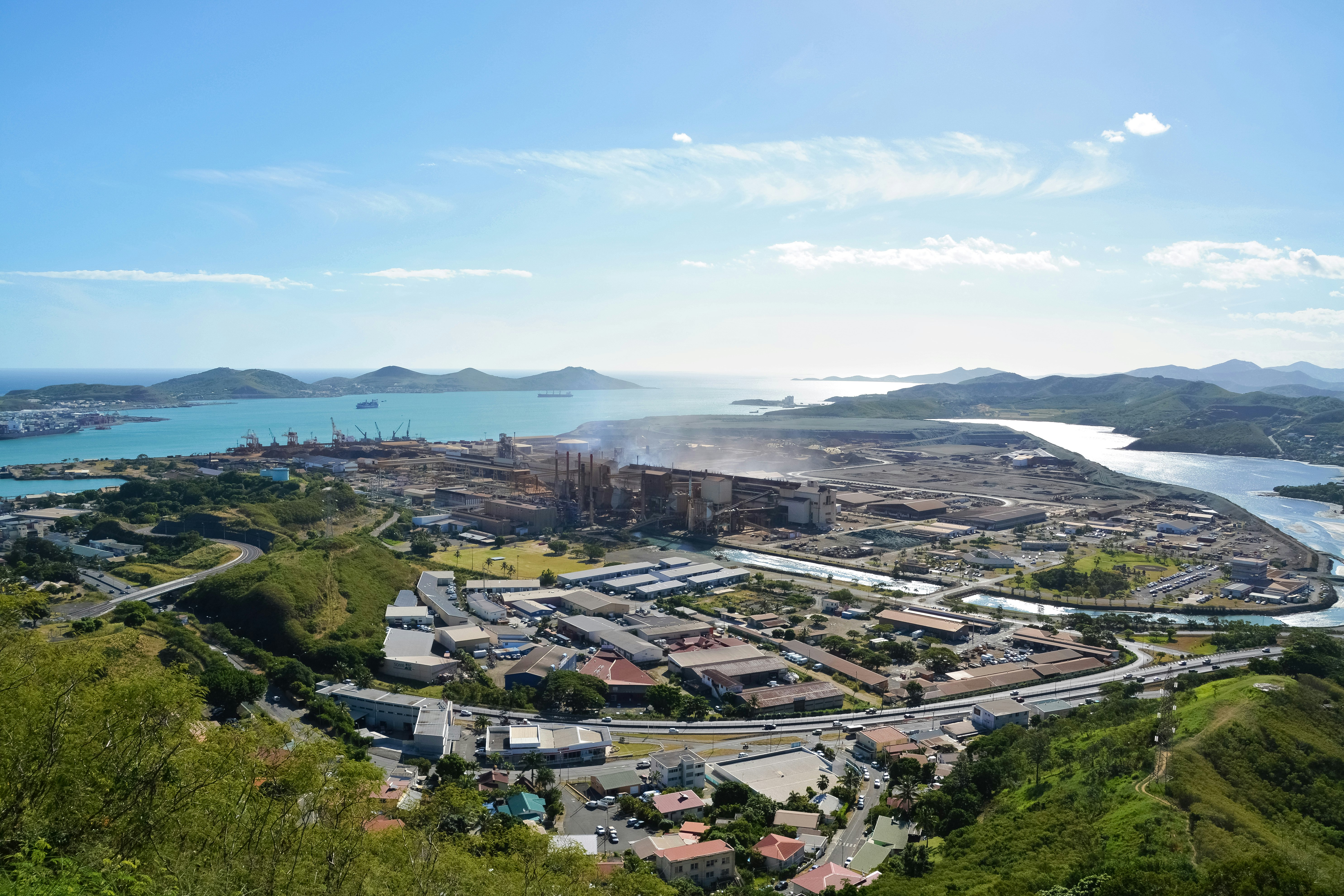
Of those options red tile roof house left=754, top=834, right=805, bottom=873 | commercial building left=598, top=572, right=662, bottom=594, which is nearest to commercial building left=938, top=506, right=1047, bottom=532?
commercial building left=598, top=572, right=662, bottom=594

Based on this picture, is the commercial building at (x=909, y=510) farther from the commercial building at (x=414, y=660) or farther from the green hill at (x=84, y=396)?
the green hill at (x=84, y=396)

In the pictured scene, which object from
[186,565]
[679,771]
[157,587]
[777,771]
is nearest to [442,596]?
[157,587]

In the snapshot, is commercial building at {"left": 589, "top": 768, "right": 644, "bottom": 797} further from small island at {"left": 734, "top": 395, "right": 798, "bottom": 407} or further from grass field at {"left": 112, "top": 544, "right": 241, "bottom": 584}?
small island at {"left": 734, "top": 395, "right": 798, "bottom": 407}

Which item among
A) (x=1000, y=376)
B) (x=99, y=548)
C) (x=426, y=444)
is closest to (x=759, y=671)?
(x=99, y=548)

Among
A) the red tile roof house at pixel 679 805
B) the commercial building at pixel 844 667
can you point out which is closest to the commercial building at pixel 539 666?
the red tile roof house at pixel 679 805

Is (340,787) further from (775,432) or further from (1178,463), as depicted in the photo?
(1178,463)

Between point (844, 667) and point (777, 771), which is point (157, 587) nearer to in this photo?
point (777, 771)
